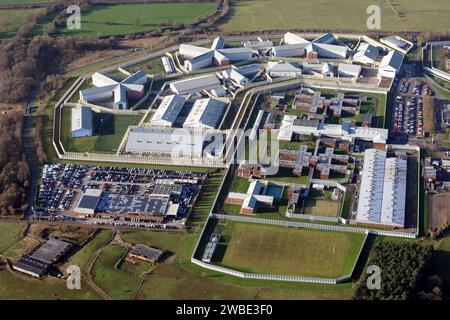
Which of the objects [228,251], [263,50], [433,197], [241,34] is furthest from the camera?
[241,34]

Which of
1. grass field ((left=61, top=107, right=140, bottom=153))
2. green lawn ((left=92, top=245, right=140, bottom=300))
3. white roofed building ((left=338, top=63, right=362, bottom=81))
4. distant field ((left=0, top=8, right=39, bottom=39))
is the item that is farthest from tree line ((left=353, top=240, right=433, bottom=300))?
distant field ((left=0, top=8, right=39, bottom=39))

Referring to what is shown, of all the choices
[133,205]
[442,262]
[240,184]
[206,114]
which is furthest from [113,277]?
[206,114]

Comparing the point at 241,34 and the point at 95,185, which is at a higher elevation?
the point at 241,34

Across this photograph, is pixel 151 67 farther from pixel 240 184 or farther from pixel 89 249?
pixel 89 249

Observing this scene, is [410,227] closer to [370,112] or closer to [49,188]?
[370,112]

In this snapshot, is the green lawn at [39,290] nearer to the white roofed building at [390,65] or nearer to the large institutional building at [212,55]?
the large institutional building at [212,55]

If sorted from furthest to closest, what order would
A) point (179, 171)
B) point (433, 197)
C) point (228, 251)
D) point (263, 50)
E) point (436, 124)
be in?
point (263, 50) → point (436, 124) → point (179, 171) → point (433, 197) → point (228, 251)

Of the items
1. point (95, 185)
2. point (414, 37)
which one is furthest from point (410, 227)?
point (414, 37)
